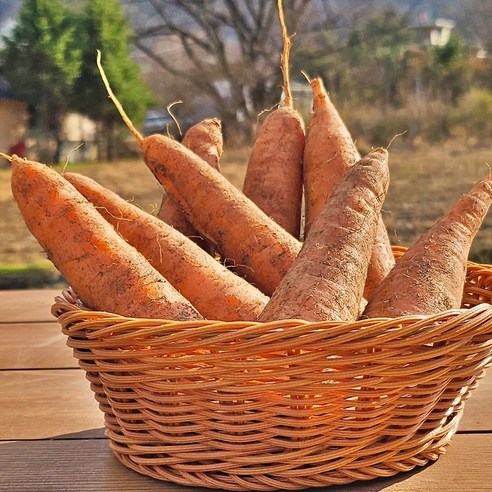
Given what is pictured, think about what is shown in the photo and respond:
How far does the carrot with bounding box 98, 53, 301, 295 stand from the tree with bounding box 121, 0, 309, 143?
1.08 m

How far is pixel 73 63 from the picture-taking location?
2076 millimetres

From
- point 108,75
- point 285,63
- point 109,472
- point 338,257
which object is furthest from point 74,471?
point 108,75

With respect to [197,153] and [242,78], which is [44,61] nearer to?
[242,78]

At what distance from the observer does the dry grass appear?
2104mm

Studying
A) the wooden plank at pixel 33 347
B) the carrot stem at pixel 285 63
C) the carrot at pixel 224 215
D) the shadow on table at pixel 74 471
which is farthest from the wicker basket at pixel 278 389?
the carrot stem at pixel 285 63

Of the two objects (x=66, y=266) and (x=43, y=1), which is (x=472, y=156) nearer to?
(x=43, y=1)

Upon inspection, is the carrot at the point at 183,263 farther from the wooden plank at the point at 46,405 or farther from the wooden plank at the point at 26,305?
the wooden plank at the point at 26,305

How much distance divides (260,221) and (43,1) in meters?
1.48

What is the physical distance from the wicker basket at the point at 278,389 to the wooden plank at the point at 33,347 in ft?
1.39

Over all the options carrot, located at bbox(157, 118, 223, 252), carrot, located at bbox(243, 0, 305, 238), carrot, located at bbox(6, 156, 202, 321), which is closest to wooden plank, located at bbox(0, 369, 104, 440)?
carrot, located at bbox(6, 156, 202, 321)

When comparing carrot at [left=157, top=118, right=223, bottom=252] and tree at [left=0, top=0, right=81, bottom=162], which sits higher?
tree at [left=0, top=0, right=81, bottom=162]

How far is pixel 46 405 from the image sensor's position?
88 centimetres

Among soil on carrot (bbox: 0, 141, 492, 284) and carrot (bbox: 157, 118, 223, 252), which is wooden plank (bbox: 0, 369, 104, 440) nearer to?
carrot (bbox: 157, 118, 223, 252)

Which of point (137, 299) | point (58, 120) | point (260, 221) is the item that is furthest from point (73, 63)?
point (137, 299)
